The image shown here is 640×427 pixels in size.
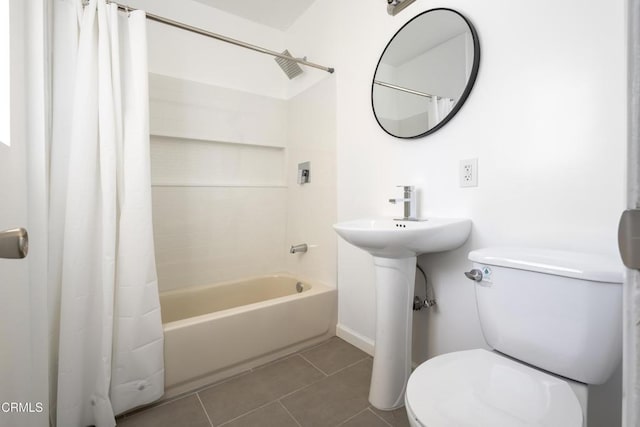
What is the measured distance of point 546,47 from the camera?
1.04 m

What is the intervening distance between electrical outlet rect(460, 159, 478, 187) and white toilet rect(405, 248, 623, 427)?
0.40 meters

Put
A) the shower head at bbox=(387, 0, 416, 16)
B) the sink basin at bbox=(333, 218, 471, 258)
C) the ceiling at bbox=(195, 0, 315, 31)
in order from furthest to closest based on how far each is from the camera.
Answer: the ceiling at bbox=(195, 0, 315, 31)
the shower head at bbox=(387, 0, 416, 16)
the sink basin at bbox=(333, 218, 471, 258)

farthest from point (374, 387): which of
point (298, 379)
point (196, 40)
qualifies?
point (196, 40)

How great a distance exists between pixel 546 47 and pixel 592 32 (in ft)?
0.40

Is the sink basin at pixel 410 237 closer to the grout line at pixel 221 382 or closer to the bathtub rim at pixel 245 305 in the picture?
the bathtub rim at pixel 245 305

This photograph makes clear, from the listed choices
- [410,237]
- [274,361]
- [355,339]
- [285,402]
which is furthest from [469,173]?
[274,361]

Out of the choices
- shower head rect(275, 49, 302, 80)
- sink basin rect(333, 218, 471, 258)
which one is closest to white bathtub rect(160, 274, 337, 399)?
sink basin rect(333, 218, 471, 258)

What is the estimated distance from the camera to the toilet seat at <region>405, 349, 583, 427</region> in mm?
665

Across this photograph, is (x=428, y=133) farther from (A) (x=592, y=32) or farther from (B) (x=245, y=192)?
(B) (x=245, y=192)

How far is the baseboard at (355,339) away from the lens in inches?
70.5

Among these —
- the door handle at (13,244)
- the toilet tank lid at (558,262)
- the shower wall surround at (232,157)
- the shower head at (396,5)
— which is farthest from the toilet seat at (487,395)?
the shower head at (396,5)

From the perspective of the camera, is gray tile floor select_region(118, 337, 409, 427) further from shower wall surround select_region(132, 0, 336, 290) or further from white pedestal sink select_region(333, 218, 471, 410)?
shower wall surround select_region(132, 0, 336, 290)

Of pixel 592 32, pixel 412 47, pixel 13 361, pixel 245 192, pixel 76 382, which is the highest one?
pixel 412 47

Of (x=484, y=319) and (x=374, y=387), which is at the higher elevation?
(x=484, y=319)
